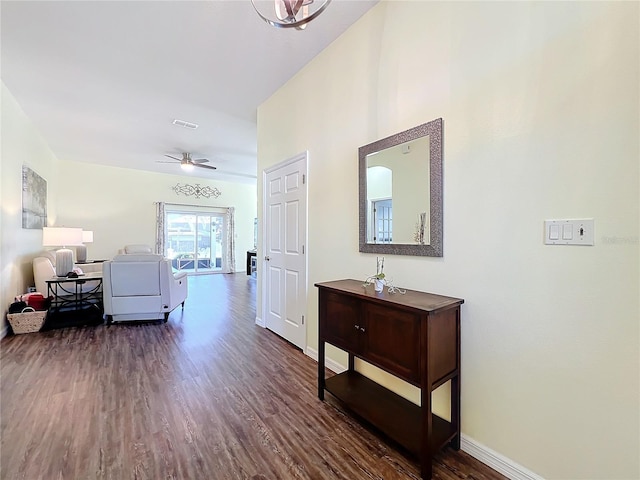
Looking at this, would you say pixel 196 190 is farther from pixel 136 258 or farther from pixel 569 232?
pixel 569 232

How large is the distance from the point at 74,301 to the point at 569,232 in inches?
208

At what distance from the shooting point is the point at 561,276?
1308mm

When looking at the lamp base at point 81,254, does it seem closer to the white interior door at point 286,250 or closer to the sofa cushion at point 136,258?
the sofa cushion at point 136,258

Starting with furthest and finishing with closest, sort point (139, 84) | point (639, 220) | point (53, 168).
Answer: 1. point (53, 168)
2. point (139, 84)
3. point (639, 220)

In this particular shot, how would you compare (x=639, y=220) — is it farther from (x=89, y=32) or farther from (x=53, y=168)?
(x=53, y=168)

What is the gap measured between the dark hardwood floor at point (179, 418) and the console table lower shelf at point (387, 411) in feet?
0.33

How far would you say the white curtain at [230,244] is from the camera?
29.9 feet

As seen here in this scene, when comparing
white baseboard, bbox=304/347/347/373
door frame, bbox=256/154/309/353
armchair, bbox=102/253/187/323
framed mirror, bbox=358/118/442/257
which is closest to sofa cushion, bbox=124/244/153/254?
armchair, bbox=102/253/187/323

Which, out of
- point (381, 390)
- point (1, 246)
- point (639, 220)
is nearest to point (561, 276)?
point (639, 220)

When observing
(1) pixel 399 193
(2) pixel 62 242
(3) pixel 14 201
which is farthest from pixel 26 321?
(1) pixel 399 193

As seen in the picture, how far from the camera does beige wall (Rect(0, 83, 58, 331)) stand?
3412 mm

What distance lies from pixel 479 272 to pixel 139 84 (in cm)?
392

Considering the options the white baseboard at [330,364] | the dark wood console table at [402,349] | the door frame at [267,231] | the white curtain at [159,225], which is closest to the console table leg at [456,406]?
the dark wood console table at [402,349]

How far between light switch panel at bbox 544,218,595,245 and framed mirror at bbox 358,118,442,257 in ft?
1.77
